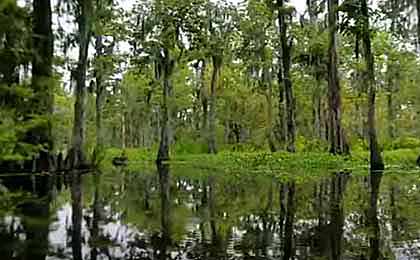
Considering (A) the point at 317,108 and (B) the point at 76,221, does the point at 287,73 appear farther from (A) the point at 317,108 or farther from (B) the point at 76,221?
(A) the point at 317,108

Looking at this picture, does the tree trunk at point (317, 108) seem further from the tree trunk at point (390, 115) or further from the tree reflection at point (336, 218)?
the tree reflection at point (336, 218)

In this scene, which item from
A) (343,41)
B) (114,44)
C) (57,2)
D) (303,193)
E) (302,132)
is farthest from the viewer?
(302,132)

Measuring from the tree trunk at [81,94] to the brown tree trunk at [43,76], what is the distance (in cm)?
544

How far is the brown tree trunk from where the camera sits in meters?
11.1

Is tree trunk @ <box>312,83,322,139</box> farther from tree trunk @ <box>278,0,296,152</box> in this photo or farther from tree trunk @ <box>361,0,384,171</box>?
tree trunk @ <box>361,0,384,171</box>

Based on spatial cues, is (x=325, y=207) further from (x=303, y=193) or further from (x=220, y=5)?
(x=220, y=5)

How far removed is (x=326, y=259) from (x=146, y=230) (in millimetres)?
3602

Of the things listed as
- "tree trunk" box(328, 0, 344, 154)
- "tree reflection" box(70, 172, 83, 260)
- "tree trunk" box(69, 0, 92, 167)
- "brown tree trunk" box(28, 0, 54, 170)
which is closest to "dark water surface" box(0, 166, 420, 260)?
"tree reflection" box(70, 172, 83, 260)

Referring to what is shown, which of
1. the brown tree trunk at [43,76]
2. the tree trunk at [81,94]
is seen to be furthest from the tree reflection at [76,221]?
the tree trunk at [81,94]

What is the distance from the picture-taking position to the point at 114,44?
4141 cm

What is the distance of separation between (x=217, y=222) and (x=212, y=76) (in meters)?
41.2

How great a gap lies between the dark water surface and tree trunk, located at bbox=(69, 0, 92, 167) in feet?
31.9

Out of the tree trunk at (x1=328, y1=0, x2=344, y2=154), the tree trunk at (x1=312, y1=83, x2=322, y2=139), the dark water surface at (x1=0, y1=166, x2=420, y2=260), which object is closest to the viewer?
the dark water surface at (x1=0, y1=166, x2=420, y2=260)

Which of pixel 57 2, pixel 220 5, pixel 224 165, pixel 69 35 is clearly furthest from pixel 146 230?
pixel 220 5
